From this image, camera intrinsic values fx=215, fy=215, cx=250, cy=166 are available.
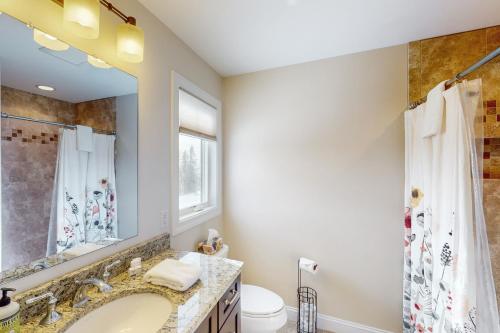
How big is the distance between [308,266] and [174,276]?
4.01 ft

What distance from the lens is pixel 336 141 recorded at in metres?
1.86

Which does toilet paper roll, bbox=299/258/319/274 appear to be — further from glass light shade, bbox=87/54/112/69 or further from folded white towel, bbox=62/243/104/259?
glass light shade, bbox=87/54/112/69

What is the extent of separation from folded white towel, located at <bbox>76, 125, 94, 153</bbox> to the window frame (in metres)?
0.51

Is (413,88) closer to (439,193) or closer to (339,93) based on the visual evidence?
(339,93)

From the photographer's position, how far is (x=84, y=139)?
3.41 feet

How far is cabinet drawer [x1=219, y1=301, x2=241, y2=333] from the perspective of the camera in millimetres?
1055

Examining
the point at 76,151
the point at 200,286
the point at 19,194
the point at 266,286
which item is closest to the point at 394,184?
the point at 266,286

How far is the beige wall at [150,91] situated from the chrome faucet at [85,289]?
0.35 ft

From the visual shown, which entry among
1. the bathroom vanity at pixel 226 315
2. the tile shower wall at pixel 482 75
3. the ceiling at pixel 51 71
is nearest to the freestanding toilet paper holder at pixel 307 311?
the bathroom vanity at pixel 226 315

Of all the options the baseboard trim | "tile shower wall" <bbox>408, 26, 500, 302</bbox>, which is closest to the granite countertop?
the baseboard trim

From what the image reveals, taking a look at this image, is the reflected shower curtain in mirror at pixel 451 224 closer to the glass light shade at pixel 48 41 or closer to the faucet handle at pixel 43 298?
the faucet handle at pixel 43 298

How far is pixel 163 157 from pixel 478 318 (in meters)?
1.88

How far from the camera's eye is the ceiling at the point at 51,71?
78 cm

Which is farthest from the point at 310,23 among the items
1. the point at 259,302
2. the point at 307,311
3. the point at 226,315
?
the point at 307,311
